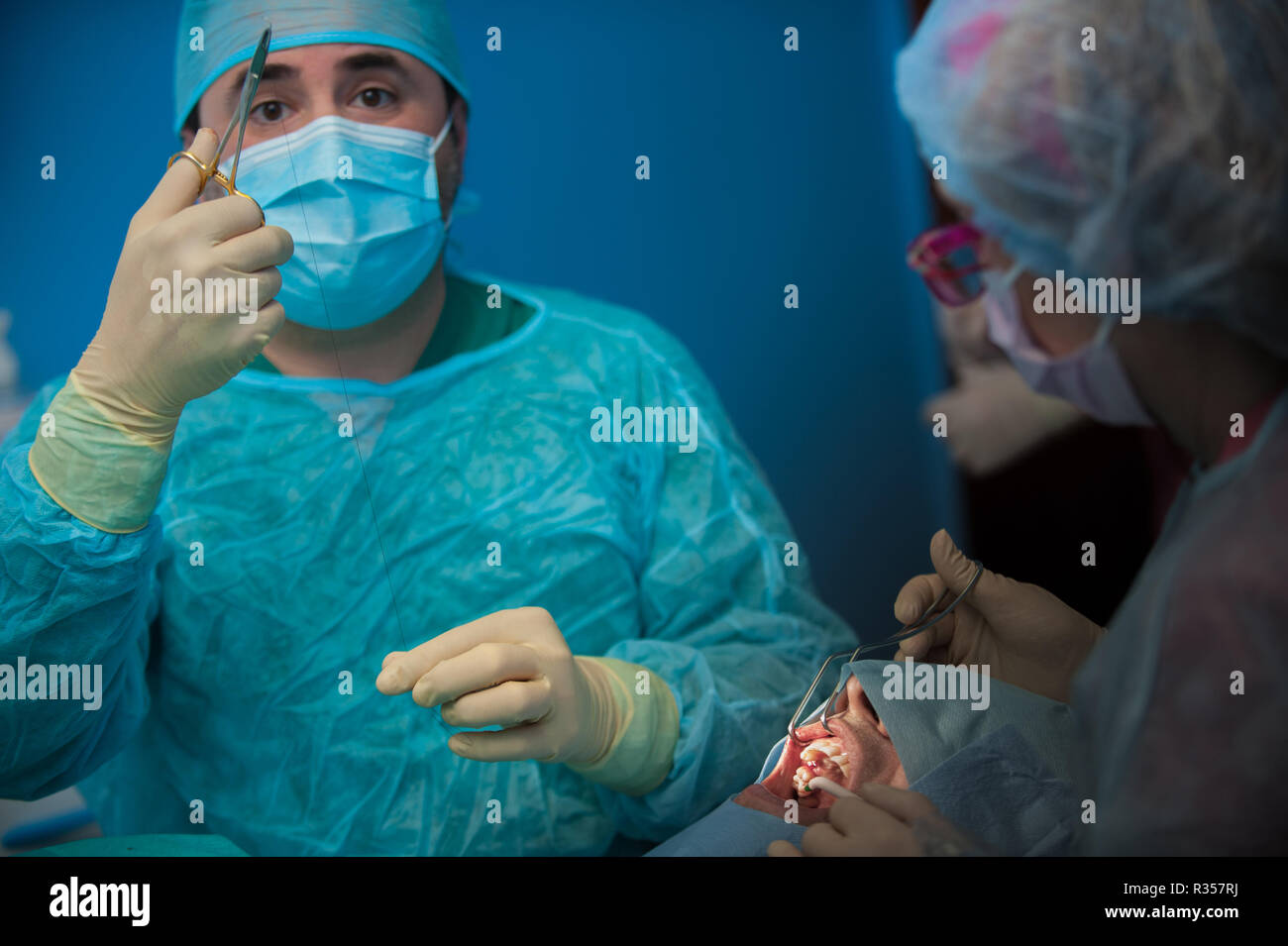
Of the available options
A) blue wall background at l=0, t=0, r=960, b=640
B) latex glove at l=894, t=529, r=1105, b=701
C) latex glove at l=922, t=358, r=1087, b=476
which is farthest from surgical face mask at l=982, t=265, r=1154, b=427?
latex glove at l=922, t=358, r=1087, b=476

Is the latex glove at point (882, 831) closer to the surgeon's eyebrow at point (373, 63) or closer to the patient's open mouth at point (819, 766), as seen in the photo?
the patient's open mouth at point (819, 766)

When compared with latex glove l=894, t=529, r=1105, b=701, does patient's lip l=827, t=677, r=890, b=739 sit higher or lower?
lower

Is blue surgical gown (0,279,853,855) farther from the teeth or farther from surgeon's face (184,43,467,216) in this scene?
surgeon's face (184,43,467,216)

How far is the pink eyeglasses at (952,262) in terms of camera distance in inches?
37.2

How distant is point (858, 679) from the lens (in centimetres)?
115

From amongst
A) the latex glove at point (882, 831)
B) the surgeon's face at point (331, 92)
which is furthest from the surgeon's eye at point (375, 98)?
the latex glove at point (882, 831)

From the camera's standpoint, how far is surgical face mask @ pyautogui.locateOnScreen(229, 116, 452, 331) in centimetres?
122

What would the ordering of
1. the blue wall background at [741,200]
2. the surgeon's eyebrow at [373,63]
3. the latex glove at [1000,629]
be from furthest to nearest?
the blue wall background at [741,200] → the surgeon's eyebrow at [373,63] → the latex glove at [1000,629]

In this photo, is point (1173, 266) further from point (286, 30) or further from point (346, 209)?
point (286, 30)

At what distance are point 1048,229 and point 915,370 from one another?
803mm

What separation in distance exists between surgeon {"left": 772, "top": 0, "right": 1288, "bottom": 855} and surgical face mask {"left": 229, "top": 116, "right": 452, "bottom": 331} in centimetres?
68

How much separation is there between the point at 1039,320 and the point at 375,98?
891 millimetres

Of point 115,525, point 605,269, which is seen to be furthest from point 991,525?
point 115,525

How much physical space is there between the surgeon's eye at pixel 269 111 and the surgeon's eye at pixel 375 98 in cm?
10
